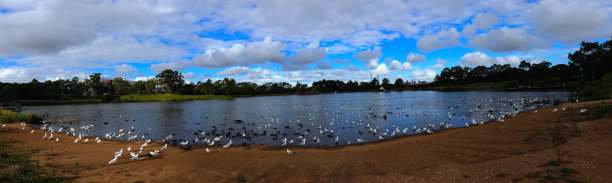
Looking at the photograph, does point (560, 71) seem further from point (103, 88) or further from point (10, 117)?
point (103, 88)

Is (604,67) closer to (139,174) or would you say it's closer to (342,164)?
(342,164)

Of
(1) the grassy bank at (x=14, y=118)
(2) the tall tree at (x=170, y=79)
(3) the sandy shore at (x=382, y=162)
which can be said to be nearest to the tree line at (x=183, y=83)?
(2) the tall tree at (x=170, y=79)

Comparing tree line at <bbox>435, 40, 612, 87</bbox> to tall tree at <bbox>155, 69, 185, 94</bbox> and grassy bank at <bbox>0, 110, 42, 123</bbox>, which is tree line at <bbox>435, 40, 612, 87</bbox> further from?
tall tree at <bbox>155, 69, 185, 94</bbox>

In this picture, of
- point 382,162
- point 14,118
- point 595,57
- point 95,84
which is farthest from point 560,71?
point 95,84

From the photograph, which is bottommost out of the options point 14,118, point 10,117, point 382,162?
point 382,162

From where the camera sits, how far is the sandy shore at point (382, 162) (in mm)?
10594

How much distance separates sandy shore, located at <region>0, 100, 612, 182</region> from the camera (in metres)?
Answer: 10.6

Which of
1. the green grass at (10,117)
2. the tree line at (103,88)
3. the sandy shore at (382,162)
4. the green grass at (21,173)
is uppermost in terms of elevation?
the tree line at (103,88)

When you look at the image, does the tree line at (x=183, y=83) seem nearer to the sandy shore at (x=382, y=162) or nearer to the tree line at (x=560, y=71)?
the tree line at (x=560, y=71)

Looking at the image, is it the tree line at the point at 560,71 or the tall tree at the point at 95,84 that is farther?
the tall tree at the point at 95,84

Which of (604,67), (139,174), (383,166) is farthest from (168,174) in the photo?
(604,67)

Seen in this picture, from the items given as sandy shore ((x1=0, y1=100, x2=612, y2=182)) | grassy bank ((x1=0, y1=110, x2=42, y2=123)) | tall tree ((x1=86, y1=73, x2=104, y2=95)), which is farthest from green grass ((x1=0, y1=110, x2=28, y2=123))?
tall tree ((x1=86, y1=73, x2=104, y2=95))

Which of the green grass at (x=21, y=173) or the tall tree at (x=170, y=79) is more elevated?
the tall tree at (x=170, y=79)

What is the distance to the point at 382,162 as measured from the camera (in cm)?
1461
